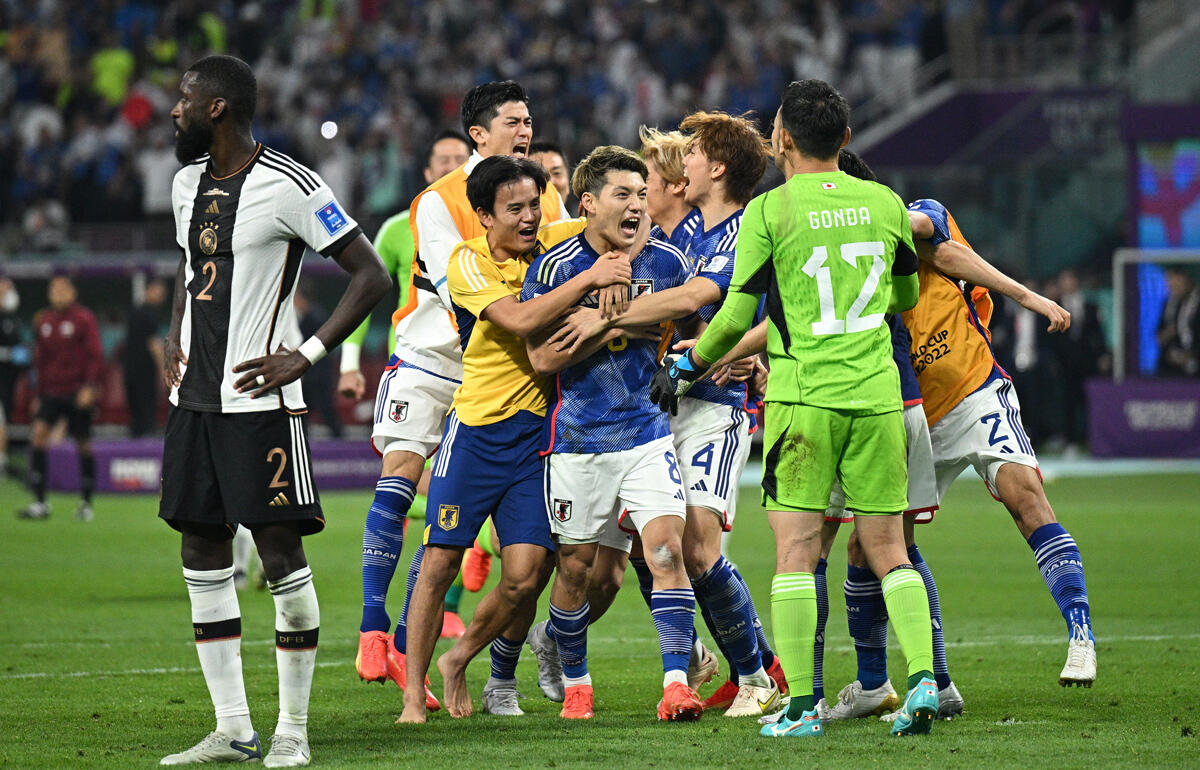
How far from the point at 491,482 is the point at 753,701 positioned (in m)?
1.39

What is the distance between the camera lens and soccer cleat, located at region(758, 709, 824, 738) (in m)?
5.64

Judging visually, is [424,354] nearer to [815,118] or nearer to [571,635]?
[571,635]

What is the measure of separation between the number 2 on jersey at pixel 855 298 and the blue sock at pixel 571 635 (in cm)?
157

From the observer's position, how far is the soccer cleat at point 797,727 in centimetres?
564

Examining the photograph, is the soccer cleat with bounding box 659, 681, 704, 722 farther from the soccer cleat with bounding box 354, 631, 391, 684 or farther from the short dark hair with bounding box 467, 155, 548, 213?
the short dark hair with bounding box 467, 155, 548, 213

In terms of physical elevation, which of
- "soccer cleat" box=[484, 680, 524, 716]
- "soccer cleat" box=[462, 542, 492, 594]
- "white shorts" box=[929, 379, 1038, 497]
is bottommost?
"soccer cleat" box=[484, 680, 524, 716]

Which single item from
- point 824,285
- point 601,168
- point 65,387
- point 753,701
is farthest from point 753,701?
point 65,387

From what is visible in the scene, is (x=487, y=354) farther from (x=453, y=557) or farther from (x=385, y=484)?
(x=385, y=484)

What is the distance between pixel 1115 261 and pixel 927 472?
53.2 feet

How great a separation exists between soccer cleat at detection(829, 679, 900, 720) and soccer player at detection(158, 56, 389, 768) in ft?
7.22

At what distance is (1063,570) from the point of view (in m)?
6.36

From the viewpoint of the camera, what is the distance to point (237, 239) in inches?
213

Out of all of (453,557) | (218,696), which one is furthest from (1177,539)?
(218,696)

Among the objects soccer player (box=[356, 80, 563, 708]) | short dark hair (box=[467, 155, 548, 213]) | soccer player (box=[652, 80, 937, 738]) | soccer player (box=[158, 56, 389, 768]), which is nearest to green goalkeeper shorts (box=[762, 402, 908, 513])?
soccer player (box=[652, 80, 937, 738])
